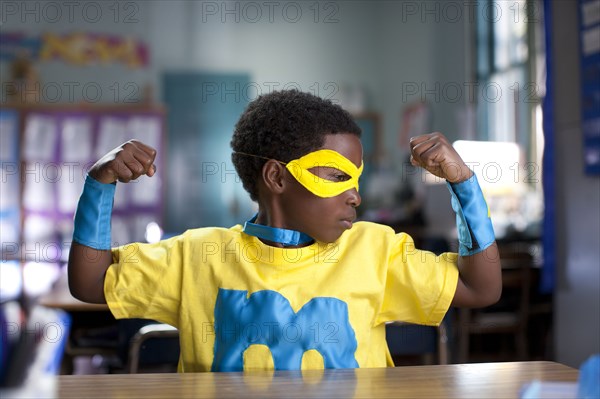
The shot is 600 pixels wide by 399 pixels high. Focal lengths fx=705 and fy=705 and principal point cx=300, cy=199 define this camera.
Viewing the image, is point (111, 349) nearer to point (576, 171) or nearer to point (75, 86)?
point (576, 171)

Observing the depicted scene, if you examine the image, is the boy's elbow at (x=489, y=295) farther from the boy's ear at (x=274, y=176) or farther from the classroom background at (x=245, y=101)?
the classroom background at (x=245, y=101)

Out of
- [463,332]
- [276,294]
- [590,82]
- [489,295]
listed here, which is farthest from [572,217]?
[276,294]

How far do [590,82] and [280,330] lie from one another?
2.46m

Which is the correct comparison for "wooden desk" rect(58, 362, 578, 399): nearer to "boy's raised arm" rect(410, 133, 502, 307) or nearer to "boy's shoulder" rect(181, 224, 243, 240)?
"boy's raised arm" rect(410, 133, 502, 307)

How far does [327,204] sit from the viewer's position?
4.51ft

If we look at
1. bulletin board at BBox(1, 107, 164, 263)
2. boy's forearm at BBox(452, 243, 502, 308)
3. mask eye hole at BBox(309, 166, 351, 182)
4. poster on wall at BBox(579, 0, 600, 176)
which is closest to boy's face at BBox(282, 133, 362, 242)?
mask eye hole at BBox(309, 166, 351, 182)

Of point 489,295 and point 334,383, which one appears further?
point 489,295

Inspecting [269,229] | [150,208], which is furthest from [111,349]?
[150,208]

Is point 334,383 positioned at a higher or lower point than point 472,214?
lower

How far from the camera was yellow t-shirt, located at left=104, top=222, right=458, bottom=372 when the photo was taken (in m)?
1.31

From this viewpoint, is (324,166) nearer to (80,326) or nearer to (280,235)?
(280,235)

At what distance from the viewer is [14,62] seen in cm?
724

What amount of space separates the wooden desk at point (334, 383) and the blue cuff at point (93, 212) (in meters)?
0.30

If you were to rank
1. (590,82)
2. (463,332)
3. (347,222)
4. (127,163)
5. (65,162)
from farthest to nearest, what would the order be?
(65,162), (463,332), (590,82), (347,222), (127,163)
